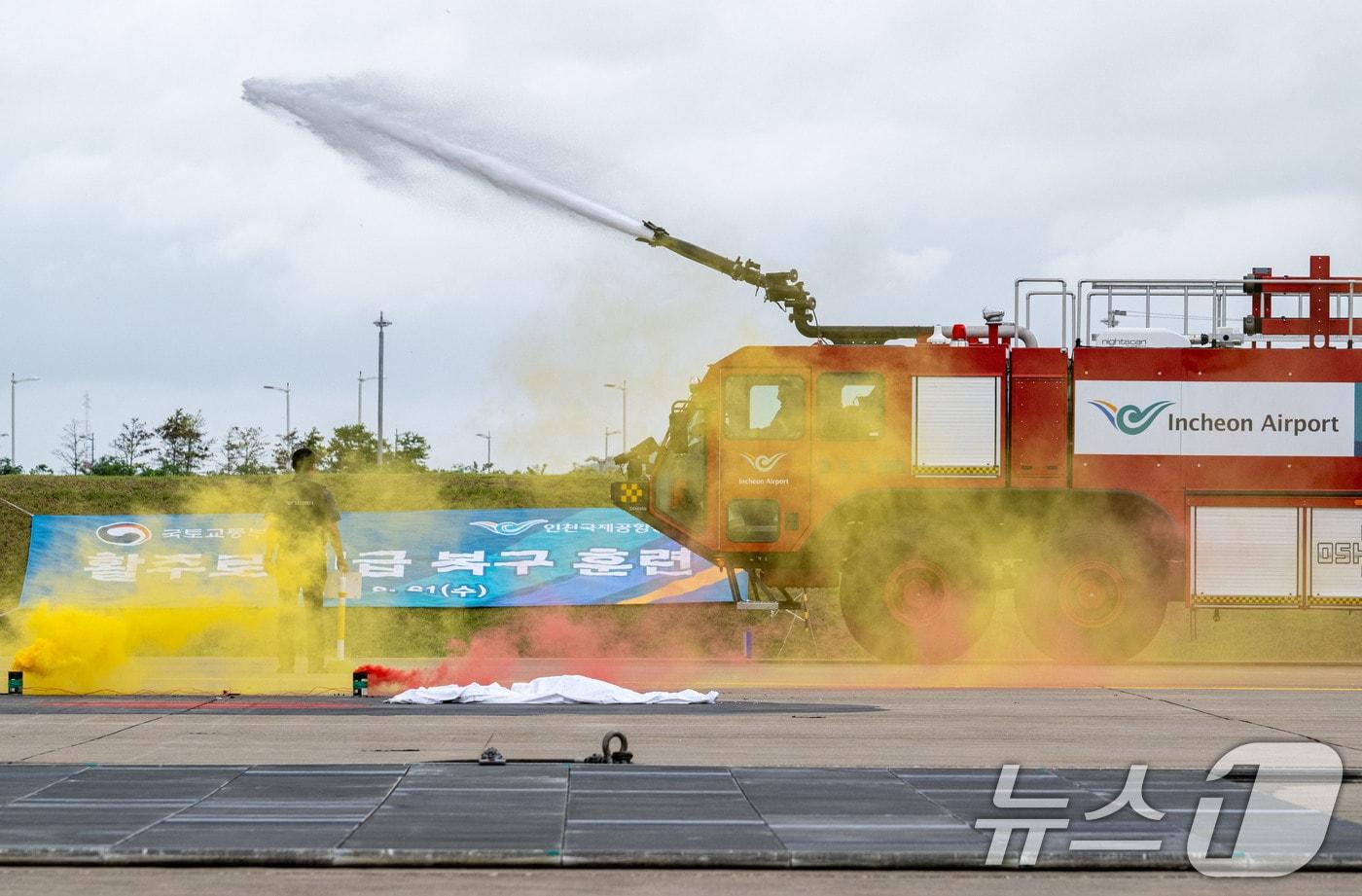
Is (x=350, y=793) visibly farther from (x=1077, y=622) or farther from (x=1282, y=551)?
(x=1282, y=551)

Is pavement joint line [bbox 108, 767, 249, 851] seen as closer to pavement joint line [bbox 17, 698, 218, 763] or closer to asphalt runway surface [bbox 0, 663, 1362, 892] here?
asphalt runway surface [bbox 0, 663, 1362, 892]

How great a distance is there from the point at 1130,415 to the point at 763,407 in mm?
4442

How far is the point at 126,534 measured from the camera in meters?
25.3

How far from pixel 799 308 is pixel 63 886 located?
43.1ft

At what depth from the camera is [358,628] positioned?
81.7 ft

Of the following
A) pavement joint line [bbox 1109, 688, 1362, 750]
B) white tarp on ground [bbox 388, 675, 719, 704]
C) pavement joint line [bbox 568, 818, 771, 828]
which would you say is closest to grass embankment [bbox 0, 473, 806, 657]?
pavement joint line [bbox 1109, 688, 1362, 750]

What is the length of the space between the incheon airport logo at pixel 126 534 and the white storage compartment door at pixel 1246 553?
1679 centimetres

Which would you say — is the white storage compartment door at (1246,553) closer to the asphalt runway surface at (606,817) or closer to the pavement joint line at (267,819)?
the asphalt runway surface at (606,817)

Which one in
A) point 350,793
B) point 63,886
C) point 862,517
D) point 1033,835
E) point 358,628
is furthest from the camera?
point 358,628

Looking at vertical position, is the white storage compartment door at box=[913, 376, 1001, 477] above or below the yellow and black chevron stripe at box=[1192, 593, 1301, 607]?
above

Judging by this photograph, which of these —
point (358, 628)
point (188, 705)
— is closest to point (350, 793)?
point (188, 705)

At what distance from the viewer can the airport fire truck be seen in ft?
58.9

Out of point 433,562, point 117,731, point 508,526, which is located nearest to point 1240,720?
point 117,731

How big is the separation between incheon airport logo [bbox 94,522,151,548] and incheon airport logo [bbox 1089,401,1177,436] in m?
15.8
